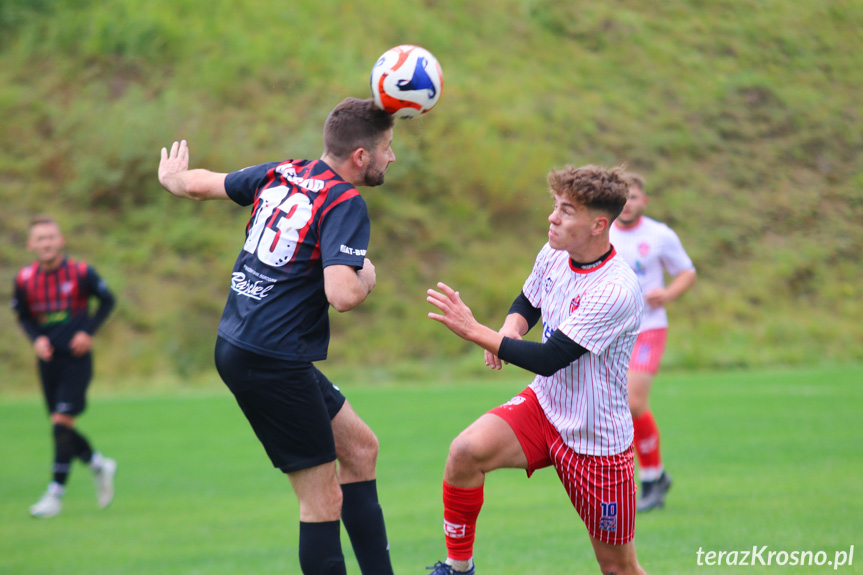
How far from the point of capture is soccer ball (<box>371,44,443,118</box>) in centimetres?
383

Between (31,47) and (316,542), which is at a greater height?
(31,47)

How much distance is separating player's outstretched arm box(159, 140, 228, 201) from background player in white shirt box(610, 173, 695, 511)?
3403mm

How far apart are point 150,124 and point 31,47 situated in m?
4.46

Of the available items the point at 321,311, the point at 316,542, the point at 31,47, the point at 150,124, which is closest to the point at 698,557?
the point at 316,542

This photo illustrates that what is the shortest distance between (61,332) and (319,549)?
4.72 meters

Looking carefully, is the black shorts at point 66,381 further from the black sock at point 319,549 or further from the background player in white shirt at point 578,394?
the background player in white shirt at point 578,394

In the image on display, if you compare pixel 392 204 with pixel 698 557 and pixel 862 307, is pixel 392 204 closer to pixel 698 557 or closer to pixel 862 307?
pixel 862 307

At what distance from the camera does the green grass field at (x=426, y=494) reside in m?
5.42

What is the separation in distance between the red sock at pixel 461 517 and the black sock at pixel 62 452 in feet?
14.6

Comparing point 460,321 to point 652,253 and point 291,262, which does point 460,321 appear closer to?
point 291,262

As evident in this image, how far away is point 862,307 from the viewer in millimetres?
20266

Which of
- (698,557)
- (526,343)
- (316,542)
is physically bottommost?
(698,557)

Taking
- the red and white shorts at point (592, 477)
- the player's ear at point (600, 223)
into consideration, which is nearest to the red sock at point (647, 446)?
the red and white shorts at point (592, 477)

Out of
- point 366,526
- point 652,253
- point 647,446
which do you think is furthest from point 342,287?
point 652,253
